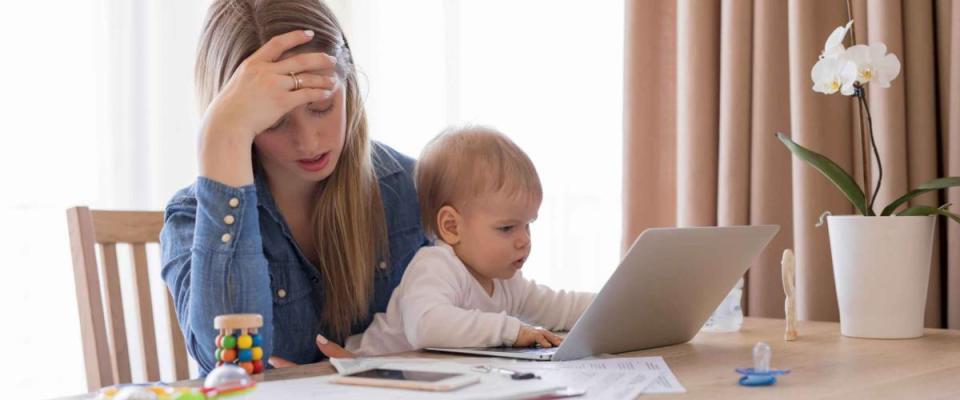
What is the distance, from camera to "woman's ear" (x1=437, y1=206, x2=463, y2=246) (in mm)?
1415

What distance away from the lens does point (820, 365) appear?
1.08 meters

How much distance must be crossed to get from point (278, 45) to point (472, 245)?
38cm

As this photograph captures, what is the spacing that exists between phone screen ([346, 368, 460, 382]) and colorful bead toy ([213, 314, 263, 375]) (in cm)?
10

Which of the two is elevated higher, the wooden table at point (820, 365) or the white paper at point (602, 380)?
the white paper at point (602, 380)

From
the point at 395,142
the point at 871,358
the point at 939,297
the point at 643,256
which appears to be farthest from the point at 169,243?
the point at 395,142

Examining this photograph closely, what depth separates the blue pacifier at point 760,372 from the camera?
3.04 ft

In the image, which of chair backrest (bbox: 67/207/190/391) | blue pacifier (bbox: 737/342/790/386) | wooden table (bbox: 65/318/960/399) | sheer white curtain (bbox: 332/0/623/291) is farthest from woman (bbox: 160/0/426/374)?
sheer white curtain (bbox: 332/0/623/291)

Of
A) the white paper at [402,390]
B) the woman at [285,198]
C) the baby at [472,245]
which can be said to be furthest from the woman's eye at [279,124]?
the white paper at [402,390]

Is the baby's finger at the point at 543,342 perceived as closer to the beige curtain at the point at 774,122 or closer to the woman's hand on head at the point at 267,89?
the woman's hand on head at the point at 267,89

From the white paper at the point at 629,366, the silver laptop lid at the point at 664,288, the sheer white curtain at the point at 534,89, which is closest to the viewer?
the white paper at the point at 629,366

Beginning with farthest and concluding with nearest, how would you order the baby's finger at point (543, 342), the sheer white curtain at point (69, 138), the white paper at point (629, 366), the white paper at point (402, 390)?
the sheer white curtain at point (69, 138) < the baby's finger at point (543, 342) < the white paper at point (629, 366) < the white paper at point (402, 390)

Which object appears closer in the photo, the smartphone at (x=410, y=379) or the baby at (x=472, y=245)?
the smartphone at (x=410, y=379)

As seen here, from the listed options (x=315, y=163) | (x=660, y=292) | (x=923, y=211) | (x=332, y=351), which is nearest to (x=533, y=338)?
(x=660, y=292)

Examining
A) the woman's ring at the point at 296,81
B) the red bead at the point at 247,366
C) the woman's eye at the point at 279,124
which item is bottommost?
the red bead at the point at 247,366
